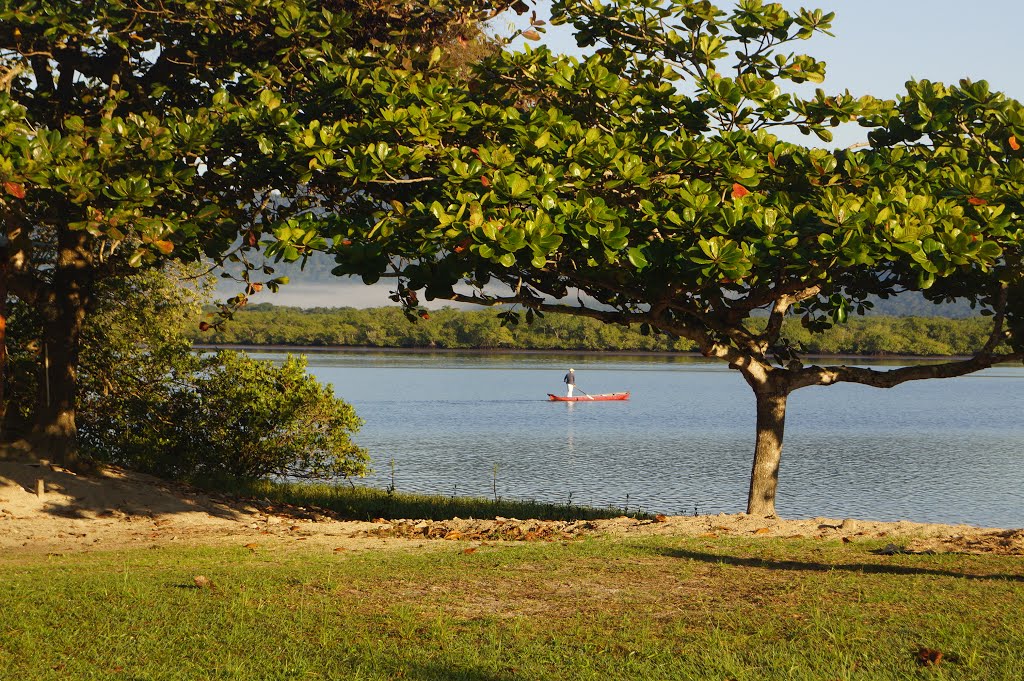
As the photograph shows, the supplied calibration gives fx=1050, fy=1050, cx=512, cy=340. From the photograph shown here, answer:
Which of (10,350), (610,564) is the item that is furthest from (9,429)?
(610,564)

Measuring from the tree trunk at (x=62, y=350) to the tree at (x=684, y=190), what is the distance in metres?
5.27

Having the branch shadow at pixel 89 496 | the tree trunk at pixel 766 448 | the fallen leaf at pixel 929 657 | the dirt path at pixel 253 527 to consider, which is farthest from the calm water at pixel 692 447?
the fallen leaf at pixel 929 657

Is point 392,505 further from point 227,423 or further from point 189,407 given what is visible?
point 189,407

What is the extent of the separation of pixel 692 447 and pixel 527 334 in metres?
93.2

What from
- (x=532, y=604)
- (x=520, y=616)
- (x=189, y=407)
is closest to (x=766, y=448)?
(x=532, y=604)

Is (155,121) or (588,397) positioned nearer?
(155,121)

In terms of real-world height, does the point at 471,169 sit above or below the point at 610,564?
above

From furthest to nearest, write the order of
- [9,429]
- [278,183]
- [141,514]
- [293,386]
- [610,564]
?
[293,386] → [9,429] → [141,514] → [278,183] → [610,564]

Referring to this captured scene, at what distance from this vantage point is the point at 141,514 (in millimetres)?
16281

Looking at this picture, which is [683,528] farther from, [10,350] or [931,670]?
[10,350]

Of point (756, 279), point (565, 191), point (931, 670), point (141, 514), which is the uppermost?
point (565, 191)

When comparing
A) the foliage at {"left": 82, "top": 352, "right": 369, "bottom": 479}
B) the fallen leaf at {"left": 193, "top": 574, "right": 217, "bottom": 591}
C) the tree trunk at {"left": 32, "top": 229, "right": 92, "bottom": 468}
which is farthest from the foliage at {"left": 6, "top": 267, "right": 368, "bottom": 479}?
the fallen leaf at {"left": 193, "top": 574, "right": 217, "bottom": 591}

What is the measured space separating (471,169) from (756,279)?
3.67 metres

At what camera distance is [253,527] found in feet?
50.8
